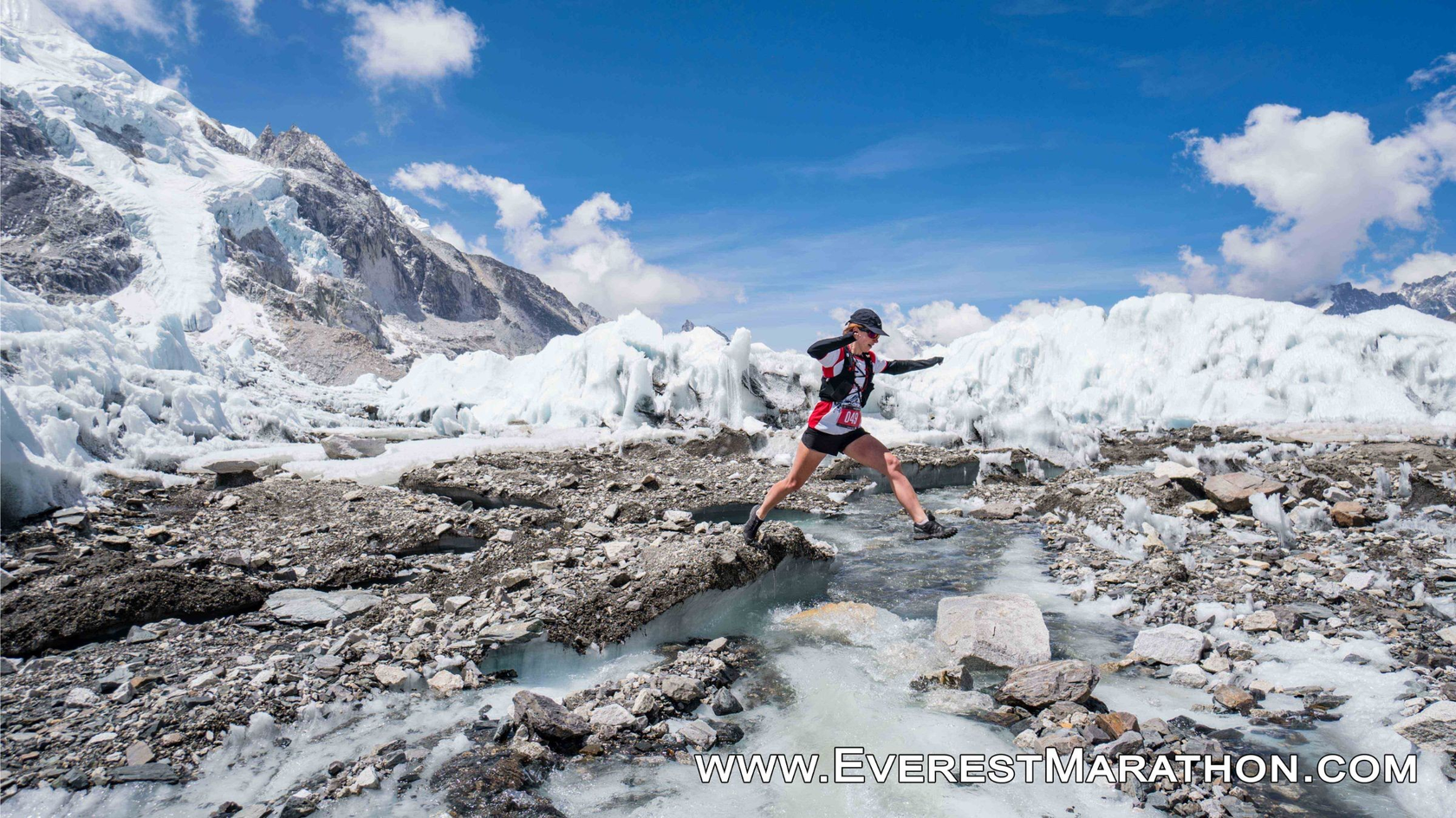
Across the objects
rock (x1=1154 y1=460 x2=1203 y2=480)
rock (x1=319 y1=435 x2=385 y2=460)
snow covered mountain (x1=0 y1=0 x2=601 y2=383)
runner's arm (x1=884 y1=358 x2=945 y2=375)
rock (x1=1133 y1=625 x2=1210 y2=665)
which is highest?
snow covered mountain (x1=0 y1=0 x2=601 y2=383)

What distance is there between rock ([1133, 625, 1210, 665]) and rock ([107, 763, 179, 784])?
6.07 m

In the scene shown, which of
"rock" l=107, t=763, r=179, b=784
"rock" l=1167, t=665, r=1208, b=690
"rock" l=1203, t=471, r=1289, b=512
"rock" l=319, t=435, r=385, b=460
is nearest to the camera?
"rock" l=107, t=763, r=179, b=784

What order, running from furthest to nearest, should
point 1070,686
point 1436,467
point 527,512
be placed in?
point 1436,467, point 527,512, point 1070,686

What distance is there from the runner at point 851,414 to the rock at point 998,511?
7.44 meters

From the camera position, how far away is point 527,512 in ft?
30.6

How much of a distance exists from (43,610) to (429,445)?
11.8m

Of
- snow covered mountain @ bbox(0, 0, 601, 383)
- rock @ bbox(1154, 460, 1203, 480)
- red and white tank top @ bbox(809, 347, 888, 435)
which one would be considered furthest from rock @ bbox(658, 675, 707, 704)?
snow covered mountain @ bbox(0, 0, 601, 383)

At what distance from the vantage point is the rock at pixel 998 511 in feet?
39.9

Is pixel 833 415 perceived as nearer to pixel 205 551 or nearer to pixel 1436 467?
Answer: pixel 205 551

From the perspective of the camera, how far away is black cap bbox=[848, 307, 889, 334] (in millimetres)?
5238

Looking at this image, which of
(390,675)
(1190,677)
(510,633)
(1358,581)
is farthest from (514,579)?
(1358,581)

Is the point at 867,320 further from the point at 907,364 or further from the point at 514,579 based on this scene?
the point at 514,579

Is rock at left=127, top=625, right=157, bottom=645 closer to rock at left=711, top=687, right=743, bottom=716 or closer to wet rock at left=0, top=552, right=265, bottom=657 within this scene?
wet rock at left=0, top=552, right=265, bottom=657

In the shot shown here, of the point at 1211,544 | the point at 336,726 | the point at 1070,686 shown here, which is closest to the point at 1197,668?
the point at 1070,686
